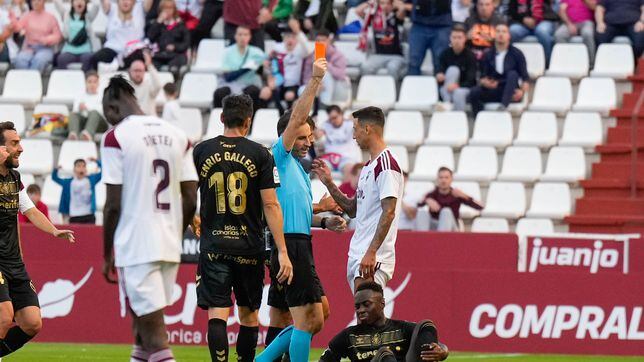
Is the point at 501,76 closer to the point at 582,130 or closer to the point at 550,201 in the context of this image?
the point at 582,130

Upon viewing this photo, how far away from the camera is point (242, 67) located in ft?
73.5

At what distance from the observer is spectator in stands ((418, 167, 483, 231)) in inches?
763

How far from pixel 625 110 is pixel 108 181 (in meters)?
13.6

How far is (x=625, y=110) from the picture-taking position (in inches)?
863

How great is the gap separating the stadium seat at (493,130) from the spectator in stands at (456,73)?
1.54ft

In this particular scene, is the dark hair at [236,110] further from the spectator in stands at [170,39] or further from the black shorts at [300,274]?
the spectator in stands at [170,39]

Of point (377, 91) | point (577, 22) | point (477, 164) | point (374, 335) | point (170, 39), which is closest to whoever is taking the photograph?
point (374, 335)

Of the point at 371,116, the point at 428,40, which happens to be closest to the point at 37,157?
the point at 428,40

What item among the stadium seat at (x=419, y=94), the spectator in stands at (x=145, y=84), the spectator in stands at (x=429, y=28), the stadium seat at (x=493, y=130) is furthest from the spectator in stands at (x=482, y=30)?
the spectator in stands at (x=145, y=84)

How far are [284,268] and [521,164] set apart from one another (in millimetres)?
10404

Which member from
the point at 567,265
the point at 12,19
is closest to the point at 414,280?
the point at 567,265

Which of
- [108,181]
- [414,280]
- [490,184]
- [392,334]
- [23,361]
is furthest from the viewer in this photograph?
[490,184]

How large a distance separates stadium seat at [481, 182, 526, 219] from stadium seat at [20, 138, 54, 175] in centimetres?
651

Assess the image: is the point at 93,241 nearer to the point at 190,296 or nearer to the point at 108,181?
the point at 190,296
